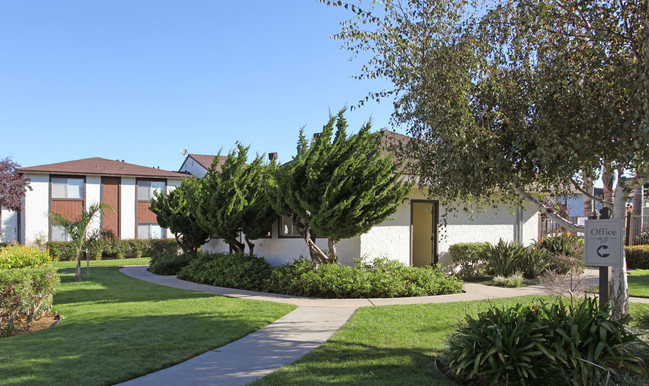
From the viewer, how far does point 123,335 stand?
286 inches

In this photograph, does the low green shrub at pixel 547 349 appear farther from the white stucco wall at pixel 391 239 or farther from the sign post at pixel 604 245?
the white stucco wall at pixel 391 239

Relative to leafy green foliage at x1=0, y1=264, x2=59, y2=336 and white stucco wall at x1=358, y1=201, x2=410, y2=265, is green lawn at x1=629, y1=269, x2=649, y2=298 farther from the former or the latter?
leafy green foliage at x1=0, y1=264, x2=59, y2=336

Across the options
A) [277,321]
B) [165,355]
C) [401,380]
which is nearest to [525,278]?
[277,321]

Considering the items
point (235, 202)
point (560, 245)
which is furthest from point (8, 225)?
point (560, 245)

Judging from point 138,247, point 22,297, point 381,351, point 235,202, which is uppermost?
point 235,202

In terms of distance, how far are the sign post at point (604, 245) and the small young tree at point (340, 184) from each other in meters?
5.44

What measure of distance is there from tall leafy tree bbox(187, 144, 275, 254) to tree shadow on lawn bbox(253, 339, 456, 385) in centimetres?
868

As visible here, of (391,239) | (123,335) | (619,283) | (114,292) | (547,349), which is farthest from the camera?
(391,239)

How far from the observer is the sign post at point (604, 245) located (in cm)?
557

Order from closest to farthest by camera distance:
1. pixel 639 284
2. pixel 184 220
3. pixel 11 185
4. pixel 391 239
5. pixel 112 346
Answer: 1. pixel 112 346
2. pixel 639 284
3. pixel 391 239
4. pixel 184 220
5. pixel 11 185

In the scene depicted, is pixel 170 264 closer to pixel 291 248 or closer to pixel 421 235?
pixel 291 248

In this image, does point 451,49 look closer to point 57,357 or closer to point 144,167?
point 57,357

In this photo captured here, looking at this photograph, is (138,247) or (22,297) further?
(138,247)

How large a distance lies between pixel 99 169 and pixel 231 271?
23.3 metres
